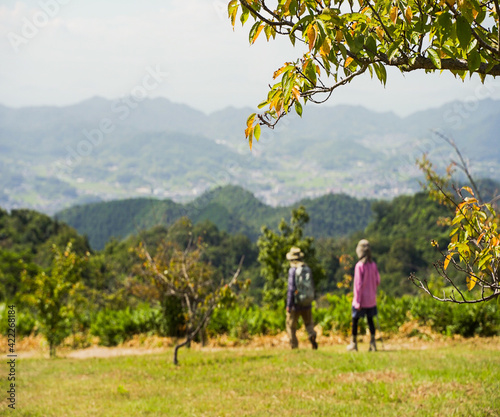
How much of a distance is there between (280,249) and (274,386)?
836 centimetres

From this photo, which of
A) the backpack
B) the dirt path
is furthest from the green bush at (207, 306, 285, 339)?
the backpack

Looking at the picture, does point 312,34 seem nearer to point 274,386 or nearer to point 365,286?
point 274,386

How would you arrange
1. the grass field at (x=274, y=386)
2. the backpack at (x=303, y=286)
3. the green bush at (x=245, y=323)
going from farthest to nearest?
the green bush at (x=245, y=323) → the backpack at (x=303, y=286) → the grass field at (x=274, y=386)

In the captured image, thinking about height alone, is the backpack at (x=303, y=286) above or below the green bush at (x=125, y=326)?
above

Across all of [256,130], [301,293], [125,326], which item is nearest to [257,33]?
[256,130]

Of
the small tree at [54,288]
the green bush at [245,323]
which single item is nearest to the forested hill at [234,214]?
the green bush at [245,323]

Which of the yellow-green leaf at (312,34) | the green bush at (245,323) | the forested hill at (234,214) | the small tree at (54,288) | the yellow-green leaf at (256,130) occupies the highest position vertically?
the forested hill at (234,214)

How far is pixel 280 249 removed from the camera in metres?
14.5

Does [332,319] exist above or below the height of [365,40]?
Result: below

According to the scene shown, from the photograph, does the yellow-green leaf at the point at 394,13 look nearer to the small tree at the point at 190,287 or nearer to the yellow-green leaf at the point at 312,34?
the yellow-green leaf at the point at 312,34

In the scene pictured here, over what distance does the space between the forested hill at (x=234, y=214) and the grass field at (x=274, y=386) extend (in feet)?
371

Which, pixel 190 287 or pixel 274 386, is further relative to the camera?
pixel 190 287

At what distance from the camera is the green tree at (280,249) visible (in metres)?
14.5

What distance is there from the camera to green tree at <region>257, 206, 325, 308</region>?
14453mm
